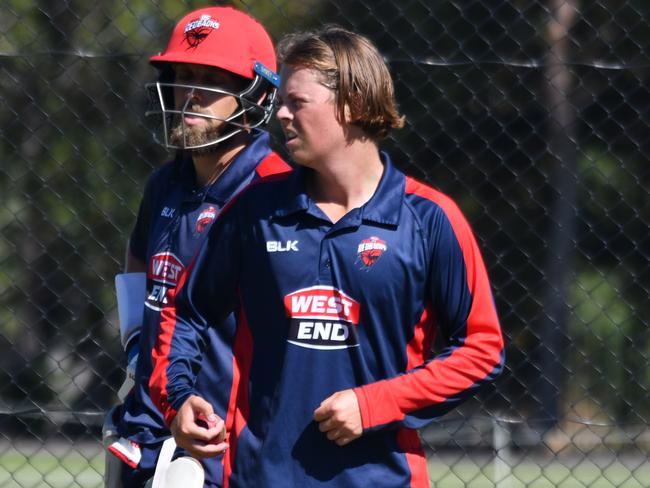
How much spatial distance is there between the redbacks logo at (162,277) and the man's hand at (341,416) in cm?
71

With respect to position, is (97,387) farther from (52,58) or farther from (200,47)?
(200,47)

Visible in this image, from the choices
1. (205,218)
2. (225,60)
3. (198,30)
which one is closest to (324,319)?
(205,218)

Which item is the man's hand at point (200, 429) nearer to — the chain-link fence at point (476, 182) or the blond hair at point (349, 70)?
the blond hair at point (349, 70)

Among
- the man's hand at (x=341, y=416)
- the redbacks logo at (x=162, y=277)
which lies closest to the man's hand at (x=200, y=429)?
the man's hand at (x=341, y=416)

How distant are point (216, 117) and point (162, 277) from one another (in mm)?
425

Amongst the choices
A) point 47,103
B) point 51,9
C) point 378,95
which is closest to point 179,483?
point 378,95

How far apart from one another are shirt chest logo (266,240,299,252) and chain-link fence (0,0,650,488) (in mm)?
2707

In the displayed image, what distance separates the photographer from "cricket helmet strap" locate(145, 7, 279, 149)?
2.83m

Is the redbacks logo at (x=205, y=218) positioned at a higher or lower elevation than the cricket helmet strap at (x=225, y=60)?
lower

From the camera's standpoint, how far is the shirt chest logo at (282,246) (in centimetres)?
220

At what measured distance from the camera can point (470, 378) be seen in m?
2.18

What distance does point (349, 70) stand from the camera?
7.28 ft

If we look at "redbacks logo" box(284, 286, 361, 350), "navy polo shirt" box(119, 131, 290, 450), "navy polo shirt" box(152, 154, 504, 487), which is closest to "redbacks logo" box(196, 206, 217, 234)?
"navy polo shirt" box(119, 131, 290, 450)

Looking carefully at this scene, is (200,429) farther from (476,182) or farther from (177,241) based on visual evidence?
(476,182)
